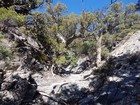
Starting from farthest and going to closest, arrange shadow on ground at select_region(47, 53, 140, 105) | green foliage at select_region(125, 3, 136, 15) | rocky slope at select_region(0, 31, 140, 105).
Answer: green foliage at select_region(125, 3, 136, 15)
rocky slope at select_region(0, 31, 140, 105)
shadow on ground at select_region(47, 53, 140, 105)

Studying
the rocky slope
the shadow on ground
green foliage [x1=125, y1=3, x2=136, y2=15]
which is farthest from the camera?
green foliage [x1=125, y1=3, x2=136, y2=15]

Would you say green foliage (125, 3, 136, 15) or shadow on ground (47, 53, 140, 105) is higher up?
green foliage (125, 3, 136, 15)

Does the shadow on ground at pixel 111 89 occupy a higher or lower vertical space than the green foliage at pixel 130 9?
lower

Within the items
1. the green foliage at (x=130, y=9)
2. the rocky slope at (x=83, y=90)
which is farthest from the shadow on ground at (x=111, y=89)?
the green foliage at (x=130, y=9)

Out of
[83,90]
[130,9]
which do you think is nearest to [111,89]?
[83,90]

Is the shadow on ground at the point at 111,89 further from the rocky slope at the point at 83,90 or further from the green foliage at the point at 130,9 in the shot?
the green foliage at the point at 130,9

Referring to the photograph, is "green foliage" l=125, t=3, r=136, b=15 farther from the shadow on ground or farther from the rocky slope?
the rocky slope

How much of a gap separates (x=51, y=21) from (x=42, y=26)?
11.5m

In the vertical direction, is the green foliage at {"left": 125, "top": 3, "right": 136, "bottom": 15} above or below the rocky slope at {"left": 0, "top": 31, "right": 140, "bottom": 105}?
above

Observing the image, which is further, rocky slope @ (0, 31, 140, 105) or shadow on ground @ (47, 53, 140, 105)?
rocky slope @ (0, 31, 140, 105)

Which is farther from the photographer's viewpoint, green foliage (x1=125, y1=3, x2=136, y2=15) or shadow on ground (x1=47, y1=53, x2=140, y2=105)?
green foliage (x1=125, y1=3, x2=136, y2=15)

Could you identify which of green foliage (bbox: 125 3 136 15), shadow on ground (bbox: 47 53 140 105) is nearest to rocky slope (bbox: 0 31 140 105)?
shadow on ground (bbox: 47 53 140 105)

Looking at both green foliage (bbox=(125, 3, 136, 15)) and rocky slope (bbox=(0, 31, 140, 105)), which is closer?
rocky slope (bbox=(0, 31, 140, 105))

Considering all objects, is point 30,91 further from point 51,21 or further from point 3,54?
point 51,21
